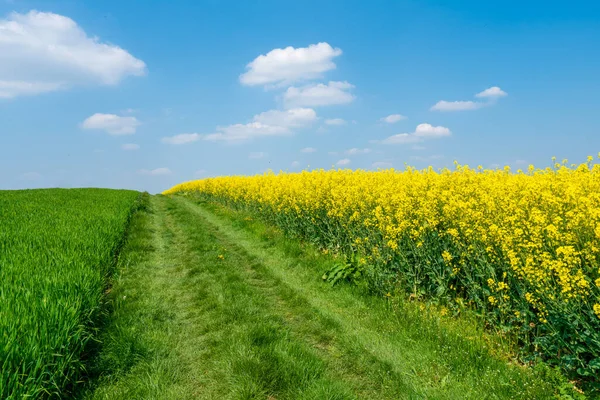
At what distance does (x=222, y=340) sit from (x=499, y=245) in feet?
15.7

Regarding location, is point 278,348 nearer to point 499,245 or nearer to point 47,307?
point 47,307

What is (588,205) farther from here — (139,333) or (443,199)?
(139,333)

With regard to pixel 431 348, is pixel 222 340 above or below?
above

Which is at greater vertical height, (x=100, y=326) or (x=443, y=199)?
(x=443, y=199)

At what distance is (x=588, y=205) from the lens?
5.02 meters

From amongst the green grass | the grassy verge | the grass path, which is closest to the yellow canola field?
the grassy verge

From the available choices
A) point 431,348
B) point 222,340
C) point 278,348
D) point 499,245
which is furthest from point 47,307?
point 499,245

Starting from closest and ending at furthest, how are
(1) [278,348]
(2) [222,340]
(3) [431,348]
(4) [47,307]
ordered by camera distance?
(4) [47,307] < (3) [431,348] < (1) [278,348] < (2) [222,340]

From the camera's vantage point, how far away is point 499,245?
589cm

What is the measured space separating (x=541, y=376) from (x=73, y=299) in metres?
6.50

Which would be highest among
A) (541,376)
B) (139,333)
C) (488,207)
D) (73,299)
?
(488,207)

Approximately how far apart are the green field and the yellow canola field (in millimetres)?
590

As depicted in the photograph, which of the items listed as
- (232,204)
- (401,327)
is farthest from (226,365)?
(232,204)

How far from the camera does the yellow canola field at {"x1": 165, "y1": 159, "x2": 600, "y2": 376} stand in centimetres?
468
